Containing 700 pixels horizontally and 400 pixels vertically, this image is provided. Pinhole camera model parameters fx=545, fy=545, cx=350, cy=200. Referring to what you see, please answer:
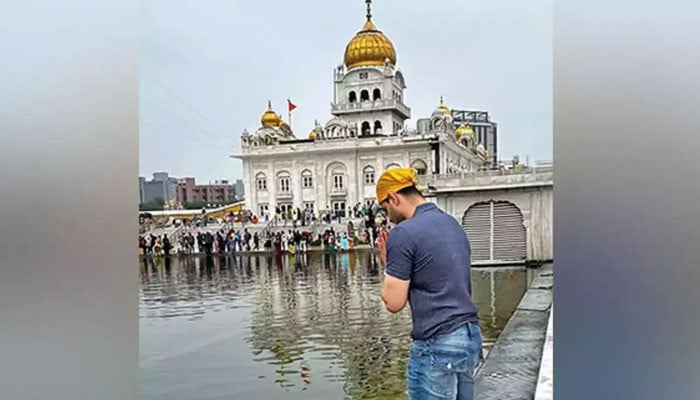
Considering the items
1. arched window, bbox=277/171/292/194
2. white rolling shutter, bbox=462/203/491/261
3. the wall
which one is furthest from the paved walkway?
arched window, bbox=277/171/292/194

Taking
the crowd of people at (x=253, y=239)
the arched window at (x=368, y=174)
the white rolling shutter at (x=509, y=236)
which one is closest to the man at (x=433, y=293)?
the white rolling shutter at (x=509, y=236)

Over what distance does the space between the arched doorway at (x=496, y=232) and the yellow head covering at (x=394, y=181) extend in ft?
16.5

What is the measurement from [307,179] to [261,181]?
5.20 feet

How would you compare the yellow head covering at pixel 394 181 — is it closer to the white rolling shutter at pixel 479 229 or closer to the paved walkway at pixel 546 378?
the paved walkway at pixel 546 378

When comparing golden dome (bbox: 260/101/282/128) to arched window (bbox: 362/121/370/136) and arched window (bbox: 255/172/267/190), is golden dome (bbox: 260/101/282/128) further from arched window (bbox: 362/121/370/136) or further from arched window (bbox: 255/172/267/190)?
arched window (bbox: 255/172/267/190)

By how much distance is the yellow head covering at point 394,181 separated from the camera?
4.67ft

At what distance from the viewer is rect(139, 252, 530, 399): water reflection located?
123 inches

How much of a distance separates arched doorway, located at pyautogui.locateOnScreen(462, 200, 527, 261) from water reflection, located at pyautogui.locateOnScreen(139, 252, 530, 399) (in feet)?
0.95

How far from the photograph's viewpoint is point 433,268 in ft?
4.37

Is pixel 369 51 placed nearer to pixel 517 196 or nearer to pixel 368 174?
pixel 368 174

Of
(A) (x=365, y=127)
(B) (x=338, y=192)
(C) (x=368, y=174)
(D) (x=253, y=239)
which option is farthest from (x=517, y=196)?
(A) (x=365, y=127)
